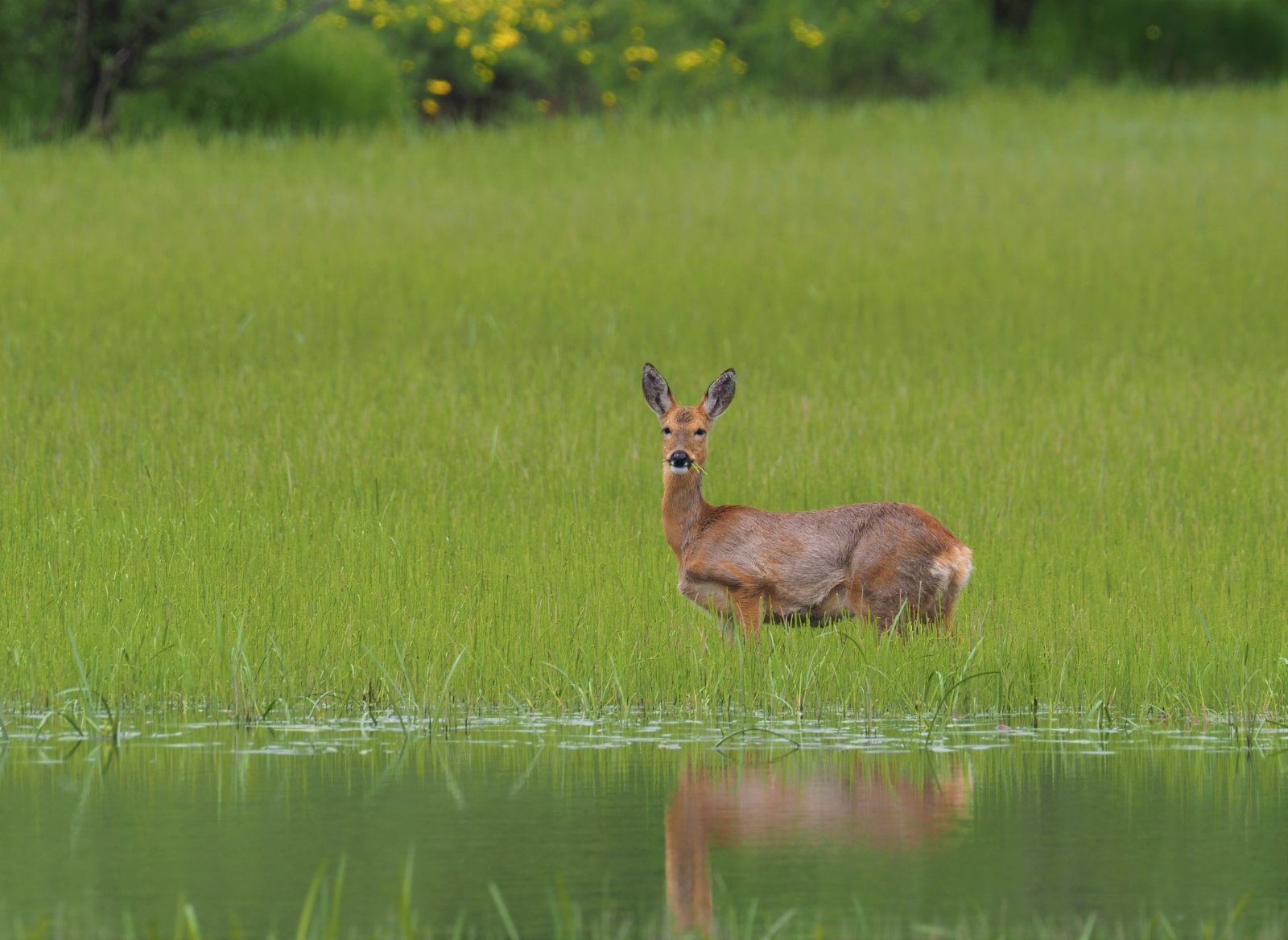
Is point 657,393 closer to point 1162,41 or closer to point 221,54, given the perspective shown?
point 221,54

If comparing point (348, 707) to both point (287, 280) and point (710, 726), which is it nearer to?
point (710, 726)

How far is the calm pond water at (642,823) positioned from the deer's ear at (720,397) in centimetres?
227

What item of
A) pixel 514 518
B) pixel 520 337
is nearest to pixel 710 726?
pixel 514 518

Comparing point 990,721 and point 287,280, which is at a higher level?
point 287,280

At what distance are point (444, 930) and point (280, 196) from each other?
2082cm

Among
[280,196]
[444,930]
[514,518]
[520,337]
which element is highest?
[280,196]

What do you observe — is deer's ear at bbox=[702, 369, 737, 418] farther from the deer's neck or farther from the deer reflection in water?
the deer reflection in water

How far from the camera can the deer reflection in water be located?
6.45 metres

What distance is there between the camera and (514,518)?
42.8ft

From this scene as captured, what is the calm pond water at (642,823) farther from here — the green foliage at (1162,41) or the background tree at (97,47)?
the green foliage at (1162,41)

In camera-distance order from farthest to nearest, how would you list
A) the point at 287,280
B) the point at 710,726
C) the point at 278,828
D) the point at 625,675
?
the point at 287,280
the point at 625,675
the point at 710,726
the point at 278,828

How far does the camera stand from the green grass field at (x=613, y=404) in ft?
30.5

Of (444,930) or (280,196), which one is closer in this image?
(444,930)

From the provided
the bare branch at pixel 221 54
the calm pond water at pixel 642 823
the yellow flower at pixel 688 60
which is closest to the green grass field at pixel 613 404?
the calm pond water at pixel 642 823
